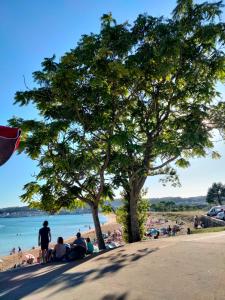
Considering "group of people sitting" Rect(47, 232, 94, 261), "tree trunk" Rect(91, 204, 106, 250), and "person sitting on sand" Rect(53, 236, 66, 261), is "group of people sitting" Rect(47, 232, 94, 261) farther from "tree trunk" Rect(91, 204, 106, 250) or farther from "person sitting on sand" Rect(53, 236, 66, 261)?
"tree trunk" Rect(91, 204, 106, 250)

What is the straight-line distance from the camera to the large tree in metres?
18.2

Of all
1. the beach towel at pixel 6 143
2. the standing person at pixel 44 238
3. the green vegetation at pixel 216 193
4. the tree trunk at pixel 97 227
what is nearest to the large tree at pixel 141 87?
the tree trunk at pixel 97 227

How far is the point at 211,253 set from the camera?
11703 millimetres

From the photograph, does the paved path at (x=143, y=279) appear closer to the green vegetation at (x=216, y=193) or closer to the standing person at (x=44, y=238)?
the standing person at (x=44, y=238)

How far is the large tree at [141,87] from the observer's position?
18.2m

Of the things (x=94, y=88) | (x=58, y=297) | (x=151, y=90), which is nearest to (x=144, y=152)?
(x=151, y=90)

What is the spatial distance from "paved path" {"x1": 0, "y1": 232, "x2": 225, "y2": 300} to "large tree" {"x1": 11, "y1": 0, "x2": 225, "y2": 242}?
658 centimetres

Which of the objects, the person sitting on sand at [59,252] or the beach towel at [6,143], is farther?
the person sitting on sand at [59,252]

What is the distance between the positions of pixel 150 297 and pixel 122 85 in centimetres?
1314

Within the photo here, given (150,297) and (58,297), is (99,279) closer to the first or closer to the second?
(58,297)

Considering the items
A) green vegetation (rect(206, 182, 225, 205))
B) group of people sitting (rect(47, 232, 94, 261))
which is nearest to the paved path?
group of people sitting (rect(47, 232, 94, 261))

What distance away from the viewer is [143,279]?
9406mm

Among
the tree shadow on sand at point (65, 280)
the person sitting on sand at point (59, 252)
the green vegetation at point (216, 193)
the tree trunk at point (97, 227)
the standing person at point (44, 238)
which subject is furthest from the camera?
the green vegetation at point (216, 193)

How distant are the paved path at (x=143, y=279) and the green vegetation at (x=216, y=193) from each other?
10946 centimetres
